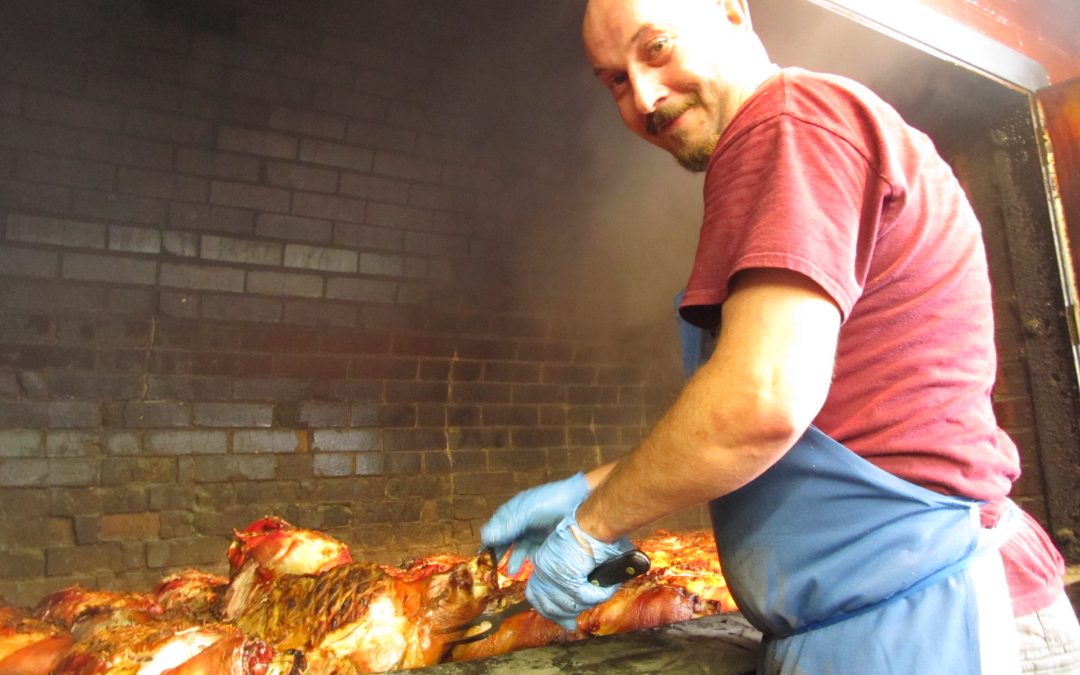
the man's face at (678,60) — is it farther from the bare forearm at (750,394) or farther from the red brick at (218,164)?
the red brick at (218,164)

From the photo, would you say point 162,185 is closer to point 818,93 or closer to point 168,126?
point 168,126

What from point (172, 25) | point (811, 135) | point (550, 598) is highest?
point (172, 25)

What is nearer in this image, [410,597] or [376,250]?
[410,597]

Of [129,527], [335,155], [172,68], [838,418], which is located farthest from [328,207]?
[838,418]

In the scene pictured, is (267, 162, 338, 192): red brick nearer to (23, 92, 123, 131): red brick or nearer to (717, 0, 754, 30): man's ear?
(23, 92, 123, 131): red brick

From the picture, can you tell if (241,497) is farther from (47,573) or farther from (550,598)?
(550,598)

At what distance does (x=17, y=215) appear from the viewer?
430cm

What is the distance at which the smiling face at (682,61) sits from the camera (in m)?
1.74

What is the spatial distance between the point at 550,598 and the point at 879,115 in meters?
1.27

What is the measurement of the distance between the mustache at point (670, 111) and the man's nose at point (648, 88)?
28 millimetres

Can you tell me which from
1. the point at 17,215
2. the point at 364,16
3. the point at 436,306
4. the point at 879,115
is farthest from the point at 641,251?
the point at 879,115

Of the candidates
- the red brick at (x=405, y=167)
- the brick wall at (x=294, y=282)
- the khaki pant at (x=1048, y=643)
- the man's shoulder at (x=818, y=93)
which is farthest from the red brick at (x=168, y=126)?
the khaki pant at (x=1048, y=643)

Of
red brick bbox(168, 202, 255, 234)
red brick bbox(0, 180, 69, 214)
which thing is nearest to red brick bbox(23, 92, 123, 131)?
red brick bbox(0, 180, 69, 214)

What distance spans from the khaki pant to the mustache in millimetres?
1408
